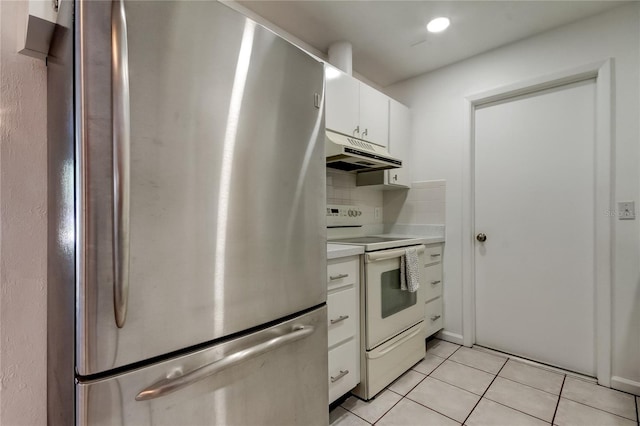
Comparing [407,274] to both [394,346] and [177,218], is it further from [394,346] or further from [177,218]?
[177,218]

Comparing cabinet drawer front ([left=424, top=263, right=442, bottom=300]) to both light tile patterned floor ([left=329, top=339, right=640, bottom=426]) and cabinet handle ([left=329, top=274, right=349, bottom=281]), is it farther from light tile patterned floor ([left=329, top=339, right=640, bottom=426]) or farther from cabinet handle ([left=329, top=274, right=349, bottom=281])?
cabinet handle ([left=329, top=274, right=349, bottom=281])

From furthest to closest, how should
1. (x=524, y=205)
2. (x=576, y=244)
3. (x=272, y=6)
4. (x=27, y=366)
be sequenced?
(x=524, y=205) → (x=576, y=244) → (x=272, y=6) → (x=27, y=366)

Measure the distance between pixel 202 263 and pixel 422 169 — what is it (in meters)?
2.52

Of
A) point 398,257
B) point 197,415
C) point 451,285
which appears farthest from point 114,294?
point 451,285

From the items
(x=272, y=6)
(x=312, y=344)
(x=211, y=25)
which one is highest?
(x=272, y=6)

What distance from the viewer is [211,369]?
0.79m

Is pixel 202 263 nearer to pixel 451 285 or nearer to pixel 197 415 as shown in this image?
pixel 197 415

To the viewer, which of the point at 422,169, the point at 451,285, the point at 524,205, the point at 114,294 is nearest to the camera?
the point at 114,294

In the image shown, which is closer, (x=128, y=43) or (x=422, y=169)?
(x=128, y=43)

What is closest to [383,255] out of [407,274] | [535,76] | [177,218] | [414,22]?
[407,274]

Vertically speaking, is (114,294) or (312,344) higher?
(114,294)

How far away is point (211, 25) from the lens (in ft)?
2.66

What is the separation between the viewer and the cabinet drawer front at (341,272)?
1562 millimetres

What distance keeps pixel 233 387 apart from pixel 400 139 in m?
2.49
